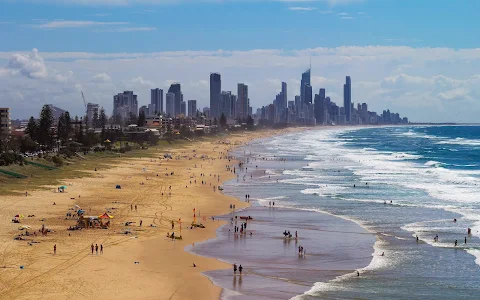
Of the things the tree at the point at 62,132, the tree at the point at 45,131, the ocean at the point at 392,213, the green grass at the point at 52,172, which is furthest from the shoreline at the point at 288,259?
the tree at the point at 62,132

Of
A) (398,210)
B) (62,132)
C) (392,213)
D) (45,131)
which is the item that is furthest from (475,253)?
(62,132)

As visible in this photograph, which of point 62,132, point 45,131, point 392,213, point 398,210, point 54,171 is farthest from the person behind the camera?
point 62,132

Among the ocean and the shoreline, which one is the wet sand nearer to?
the shoreline

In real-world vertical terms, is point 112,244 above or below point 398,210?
below

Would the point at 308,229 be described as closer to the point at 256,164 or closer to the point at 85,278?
the point at 85,278

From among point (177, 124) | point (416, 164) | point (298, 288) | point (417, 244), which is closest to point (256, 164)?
point (416, 164)

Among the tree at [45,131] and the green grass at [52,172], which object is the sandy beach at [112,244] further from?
the tree at [45,131]

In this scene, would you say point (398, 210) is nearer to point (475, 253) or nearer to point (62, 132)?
point (475, 253)

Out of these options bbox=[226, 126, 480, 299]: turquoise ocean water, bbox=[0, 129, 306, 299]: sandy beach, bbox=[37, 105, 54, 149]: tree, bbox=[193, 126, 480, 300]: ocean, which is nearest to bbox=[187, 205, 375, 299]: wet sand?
bbox=[193, 126, 480, 300]: ocean
